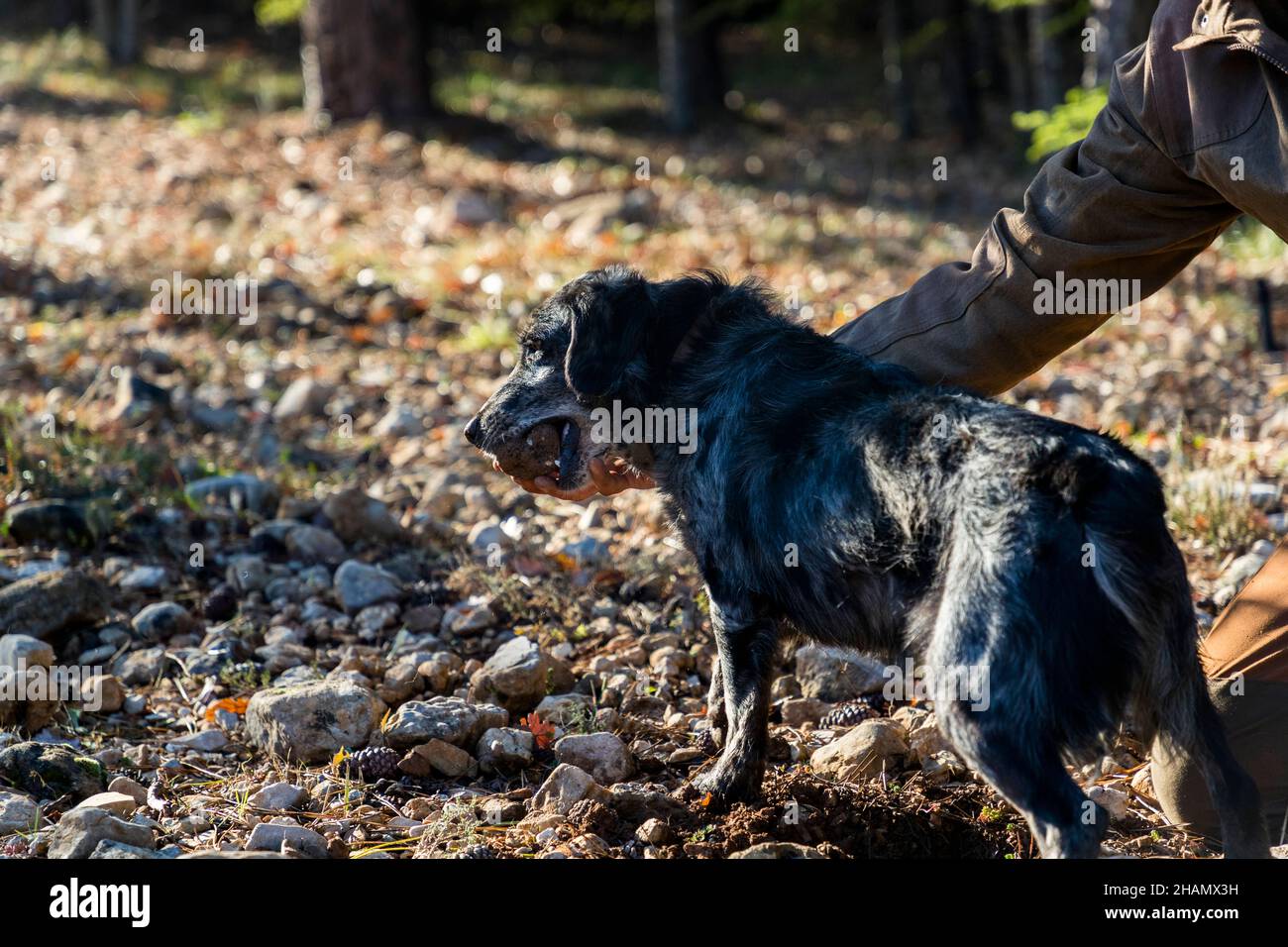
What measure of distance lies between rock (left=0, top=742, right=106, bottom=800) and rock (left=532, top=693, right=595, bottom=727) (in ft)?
4.73

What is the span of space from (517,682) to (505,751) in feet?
1.37

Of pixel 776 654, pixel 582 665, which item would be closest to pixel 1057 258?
pixel 776 654

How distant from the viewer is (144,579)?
5781mm

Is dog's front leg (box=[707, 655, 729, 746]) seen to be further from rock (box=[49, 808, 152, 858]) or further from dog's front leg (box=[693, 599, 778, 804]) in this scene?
rock (box=[49, 808, 152, 858])

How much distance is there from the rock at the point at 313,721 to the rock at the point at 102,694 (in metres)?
0.68

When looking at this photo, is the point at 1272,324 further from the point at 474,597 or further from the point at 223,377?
the point at 223,377

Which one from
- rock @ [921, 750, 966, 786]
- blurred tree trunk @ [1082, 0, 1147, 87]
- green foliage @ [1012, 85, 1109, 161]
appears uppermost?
blurred tree trunk @ [1082, 0, 1147, 87]

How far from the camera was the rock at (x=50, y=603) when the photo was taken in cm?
517

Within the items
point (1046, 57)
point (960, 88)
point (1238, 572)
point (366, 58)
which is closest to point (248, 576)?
point (1238, 572)

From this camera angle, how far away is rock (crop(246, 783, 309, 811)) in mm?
4035

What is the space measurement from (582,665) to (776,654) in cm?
118

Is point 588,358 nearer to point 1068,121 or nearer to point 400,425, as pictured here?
point 400,425

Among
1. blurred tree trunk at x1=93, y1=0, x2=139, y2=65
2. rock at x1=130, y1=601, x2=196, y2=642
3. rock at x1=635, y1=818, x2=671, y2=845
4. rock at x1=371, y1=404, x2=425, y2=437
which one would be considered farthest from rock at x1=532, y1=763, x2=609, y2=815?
blurred tree trunk at x1=93, y1=0, x2=139, y2=65

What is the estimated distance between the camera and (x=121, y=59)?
2253 cm
